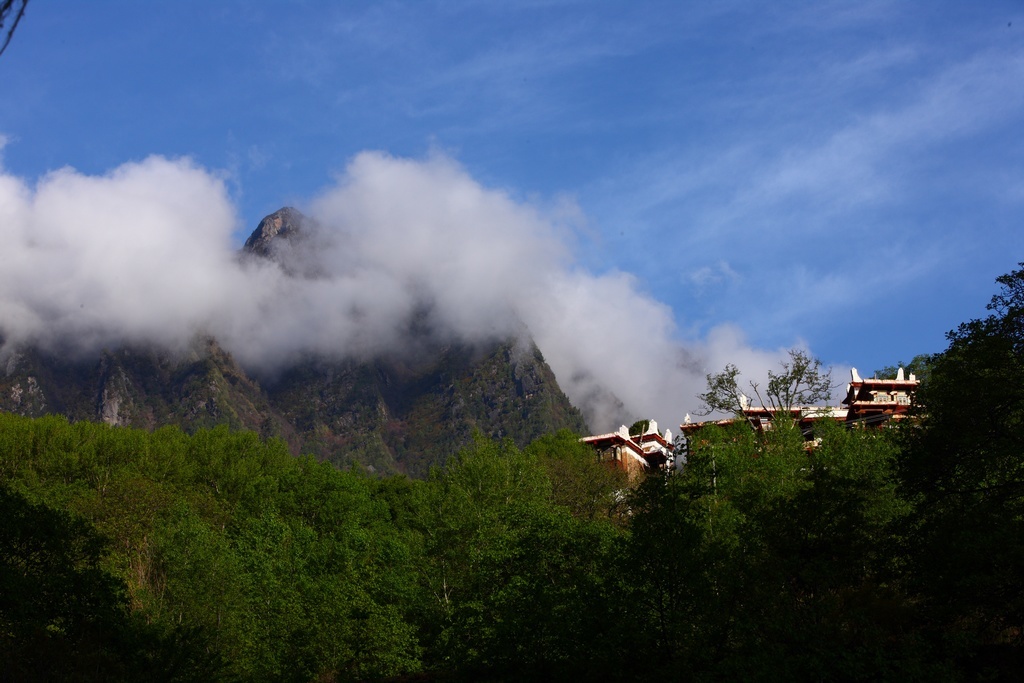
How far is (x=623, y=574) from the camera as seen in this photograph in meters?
35.6

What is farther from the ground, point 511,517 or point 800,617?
point 511,517

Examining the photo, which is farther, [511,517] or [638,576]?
[511,517]

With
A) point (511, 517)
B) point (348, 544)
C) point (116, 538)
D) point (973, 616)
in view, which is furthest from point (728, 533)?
point (116, 538)

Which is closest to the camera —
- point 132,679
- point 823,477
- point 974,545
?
point 974,545

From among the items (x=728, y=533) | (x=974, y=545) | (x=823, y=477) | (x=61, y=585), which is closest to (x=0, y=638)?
(x=61, y=585)

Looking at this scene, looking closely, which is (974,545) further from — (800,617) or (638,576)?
(638,576)

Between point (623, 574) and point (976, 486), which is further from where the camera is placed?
point (623, 574)

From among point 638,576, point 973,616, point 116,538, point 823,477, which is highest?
point 116,538

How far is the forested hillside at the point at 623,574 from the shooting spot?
27.3m

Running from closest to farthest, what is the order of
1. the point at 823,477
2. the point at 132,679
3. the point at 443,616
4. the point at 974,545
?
1. the point at 974,545
2. the point at 823,477
3. the point at 132,679
4. the point at 443,616

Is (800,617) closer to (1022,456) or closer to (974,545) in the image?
(974,545)

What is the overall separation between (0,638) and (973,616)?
31194mm

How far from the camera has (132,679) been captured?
3662 centimetres

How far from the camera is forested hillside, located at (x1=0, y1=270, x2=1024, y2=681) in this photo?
2731 centimetres
